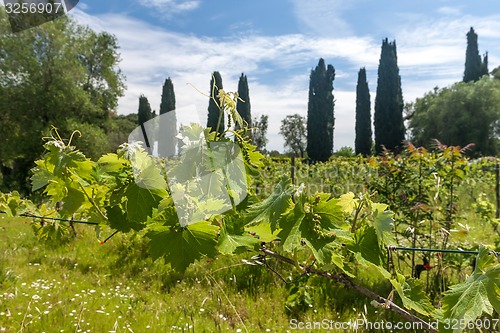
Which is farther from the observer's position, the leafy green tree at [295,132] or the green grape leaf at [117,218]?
the leafy green tree at [295,132]

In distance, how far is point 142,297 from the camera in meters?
4.08

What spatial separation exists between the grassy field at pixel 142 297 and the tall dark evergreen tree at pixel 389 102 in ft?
91.1

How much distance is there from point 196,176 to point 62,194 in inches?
19.6

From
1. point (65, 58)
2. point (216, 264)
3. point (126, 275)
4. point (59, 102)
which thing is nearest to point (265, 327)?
point (216, 264)

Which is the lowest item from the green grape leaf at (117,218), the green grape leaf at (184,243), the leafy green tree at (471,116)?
the green grape leaf at (184,243)

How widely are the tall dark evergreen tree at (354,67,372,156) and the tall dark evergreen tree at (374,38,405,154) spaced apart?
1280 mm

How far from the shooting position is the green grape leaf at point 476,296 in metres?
0.83

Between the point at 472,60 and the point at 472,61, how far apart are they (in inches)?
3.8

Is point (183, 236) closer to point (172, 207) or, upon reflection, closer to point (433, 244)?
point (172, 207)

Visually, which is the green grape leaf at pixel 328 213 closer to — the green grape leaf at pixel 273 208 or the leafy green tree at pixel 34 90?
the green grape leaf at pixel 273 208

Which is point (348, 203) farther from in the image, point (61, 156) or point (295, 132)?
point (295, 132)

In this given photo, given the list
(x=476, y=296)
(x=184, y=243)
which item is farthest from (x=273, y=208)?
(x=476, y=296)
